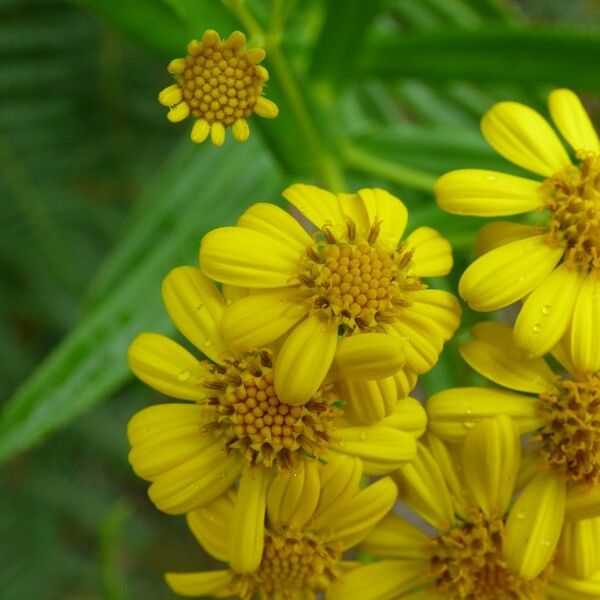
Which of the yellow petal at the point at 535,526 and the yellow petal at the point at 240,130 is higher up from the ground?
the yellow petal at the point at 240,130

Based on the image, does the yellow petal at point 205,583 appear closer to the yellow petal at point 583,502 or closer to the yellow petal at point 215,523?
the yellow petal at point 215,523

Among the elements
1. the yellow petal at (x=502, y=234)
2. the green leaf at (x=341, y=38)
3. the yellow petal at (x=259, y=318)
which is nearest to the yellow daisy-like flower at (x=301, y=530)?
the yellow petal at (x=259, y=318)

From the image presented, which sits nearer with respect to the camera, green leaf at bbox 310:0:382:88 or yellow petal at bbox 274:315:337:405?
yellow petal at bbox 274:315:337:405

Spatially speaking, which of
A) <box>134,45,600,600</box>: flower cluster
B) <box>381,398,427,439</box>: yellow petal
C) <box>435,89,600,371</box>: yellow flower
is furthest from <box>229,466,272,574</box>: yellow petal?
<box>435,89,600,371</box>: yellow flower

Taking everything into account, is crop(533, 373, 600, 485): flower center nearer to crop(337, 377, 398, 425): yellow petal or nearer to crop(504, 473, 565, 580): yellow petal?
crop(504, 473, 565, 580): yellow petal

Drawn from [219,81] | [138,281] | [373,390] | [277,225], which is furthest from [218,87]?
[138,281]

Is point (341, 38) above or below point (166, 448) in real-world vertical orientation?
above

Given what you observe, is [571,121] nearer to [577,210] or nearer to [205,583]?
[577,210]
